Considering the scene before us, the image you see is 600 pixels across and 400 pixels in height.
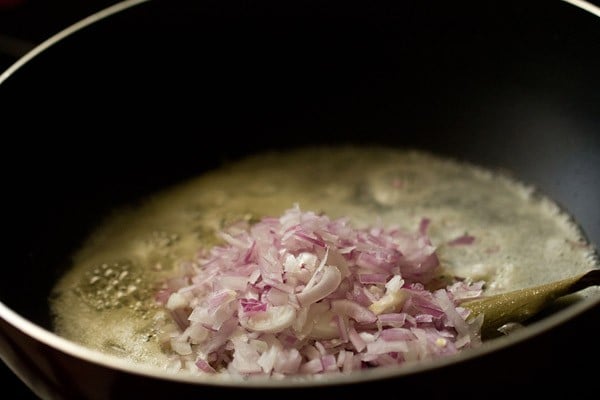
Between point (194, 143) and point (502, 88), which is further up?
point (502, 88)

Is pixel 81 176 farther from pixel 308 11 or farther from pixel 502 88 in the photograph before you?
pixel 502 88

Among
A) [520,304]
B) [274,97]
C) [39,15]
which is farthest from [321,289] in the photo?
[39,15]

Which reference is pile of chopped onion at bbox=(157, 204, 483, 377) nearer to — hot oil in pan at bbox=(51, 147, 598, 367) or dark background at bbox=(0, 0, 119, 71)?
hot oil in pan at bbox=(51, 147, 598, 367)

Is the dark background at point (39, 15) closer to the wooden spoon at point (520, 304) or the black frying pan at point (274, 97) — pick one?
the black frying pan at point (274, 97)

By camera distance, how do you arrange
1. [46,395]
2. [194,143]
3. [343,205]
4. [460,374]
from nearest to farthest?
1. [460,374]
2. [46,395]
3. [343,205]
4. [194,143]

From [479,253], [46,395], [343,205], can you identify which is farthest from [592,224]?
[46,395]

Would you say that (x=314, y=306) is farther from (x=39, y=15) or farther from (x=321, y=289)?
(x=39, y=15)

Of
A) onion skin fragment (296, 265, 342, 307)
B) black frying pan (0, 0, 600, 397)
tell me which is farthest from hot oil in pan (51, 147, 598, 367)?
onion skin fragment (296, 265, 342, 307)
